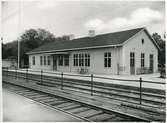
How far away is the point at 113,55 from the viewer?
37.2ft

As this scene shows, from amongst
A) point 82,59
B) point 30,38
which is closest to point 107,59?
point 82,59

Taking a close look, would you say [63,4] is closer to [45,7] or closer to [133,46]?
[45,7]

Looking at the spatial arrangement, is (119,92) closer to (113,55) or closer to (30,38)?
(113,55)

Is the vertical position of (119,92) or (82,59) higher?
(82,59)

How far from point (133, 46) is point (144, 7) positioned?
26.5ft

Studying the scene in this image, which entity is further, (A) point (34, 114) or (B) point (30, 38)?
(B) point (30, 38)

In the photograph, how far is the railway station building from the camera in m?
11.1

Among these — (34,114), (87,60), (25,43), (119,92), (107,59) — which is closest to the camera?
(34,114)

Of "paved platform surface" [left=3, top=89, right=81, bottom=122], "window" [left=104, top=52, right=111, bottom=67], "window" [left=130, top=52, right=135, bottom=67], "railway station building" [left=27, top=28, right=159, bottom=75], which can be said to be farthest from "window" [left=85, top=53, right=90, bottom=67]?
"paved platform surface" [left=3, top=89, right=81, bottom=122]

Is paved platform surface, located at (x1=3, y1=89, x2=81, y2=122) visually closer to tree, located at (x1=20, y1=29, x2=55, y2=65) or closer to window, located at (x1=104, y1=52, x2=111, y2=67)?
tree, located at (x1=20, y1=29, x2=55, y2=65)

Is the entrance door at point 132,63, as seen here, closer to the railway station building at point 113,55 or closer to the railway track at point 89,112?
the railway station building at point 113,55

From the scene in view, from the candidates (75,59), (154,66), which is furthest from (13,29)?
(154,66)

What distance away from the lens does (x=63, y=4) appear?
4035mm

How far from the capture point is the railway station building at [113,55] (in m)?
11.1
